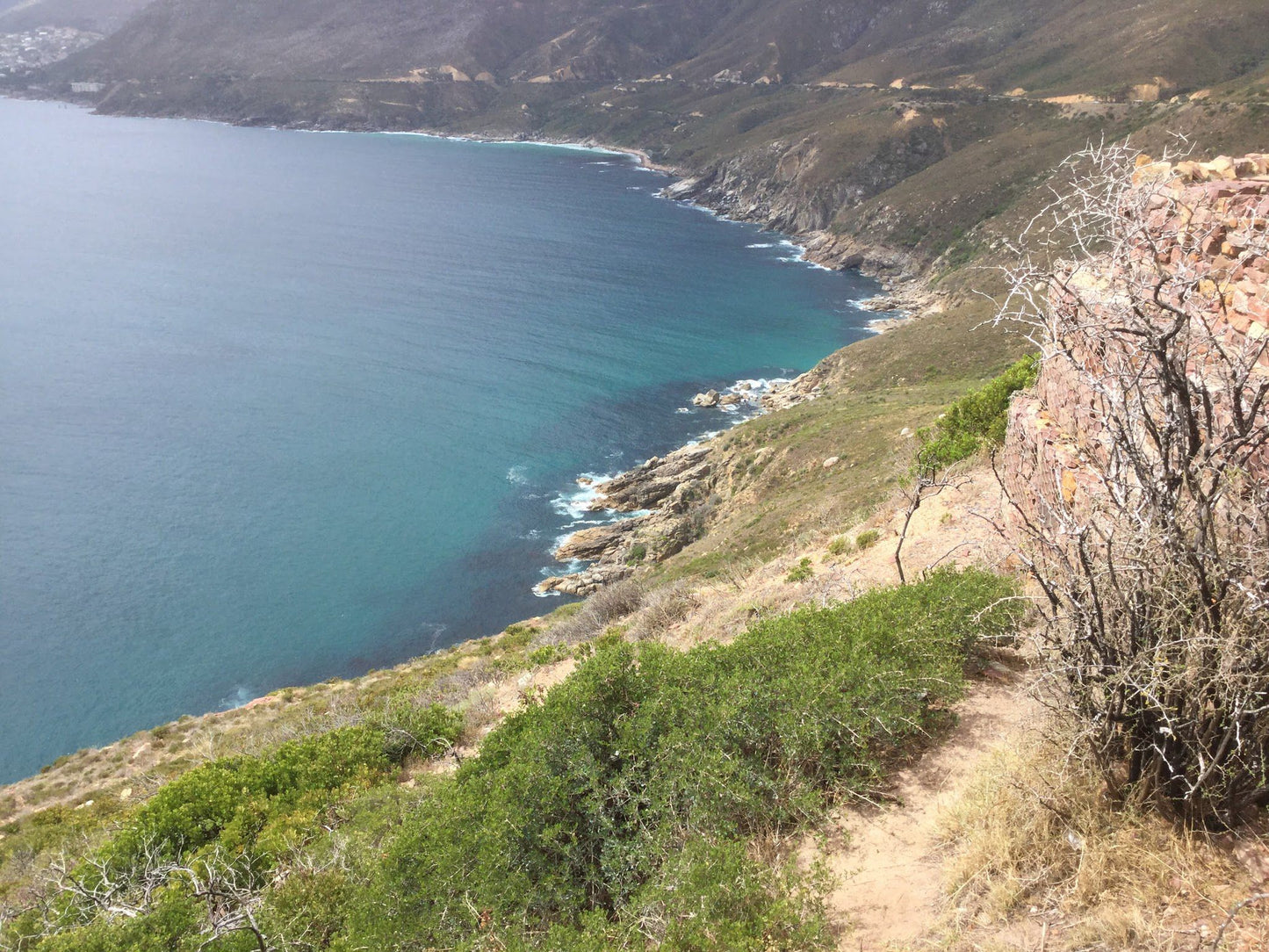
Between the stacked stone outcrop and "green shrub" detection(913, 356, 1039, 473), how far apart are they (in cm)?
767

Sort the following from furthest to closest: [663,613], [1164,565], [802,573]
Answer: [663,613], [802,573], [1164,565]

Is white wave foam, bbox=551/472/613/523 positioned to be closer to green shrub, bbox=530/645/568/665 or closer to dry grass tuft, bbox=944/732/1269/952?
green shrub, bbox=530/645/568/665

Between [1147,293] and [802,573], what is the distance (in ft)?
38.9

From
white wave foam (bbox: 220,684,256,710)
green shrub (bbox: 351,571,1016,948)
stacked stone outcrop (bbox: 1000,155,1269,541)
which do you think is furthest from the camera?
white wave foam (bbox: 220,684,256,710)

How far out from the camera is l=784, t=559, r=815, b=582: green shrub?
17.6 m

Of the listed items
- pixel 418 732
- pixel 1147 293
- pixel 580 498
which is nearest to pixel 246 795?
pixel 418 732

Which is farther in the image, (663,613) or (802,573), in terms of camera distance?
(663,613)

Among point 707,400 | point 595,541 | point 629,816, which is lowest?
point 595,541

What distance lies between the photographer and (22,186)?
12712cm

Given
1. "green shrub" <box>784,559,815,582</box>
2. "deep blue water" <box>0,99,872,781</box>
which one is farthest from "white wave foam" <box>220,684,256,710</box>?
"green shrub" <box>784,559,815,582</box>

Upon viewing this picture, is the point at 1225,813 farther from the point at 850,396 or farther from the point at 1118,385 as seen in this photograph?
the point at 850,396

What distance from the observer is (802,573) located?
17.6 m

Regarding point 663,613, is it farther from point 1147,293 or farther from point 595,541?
point 595,541

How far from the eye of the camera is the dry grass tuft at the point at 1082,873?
197 inches
